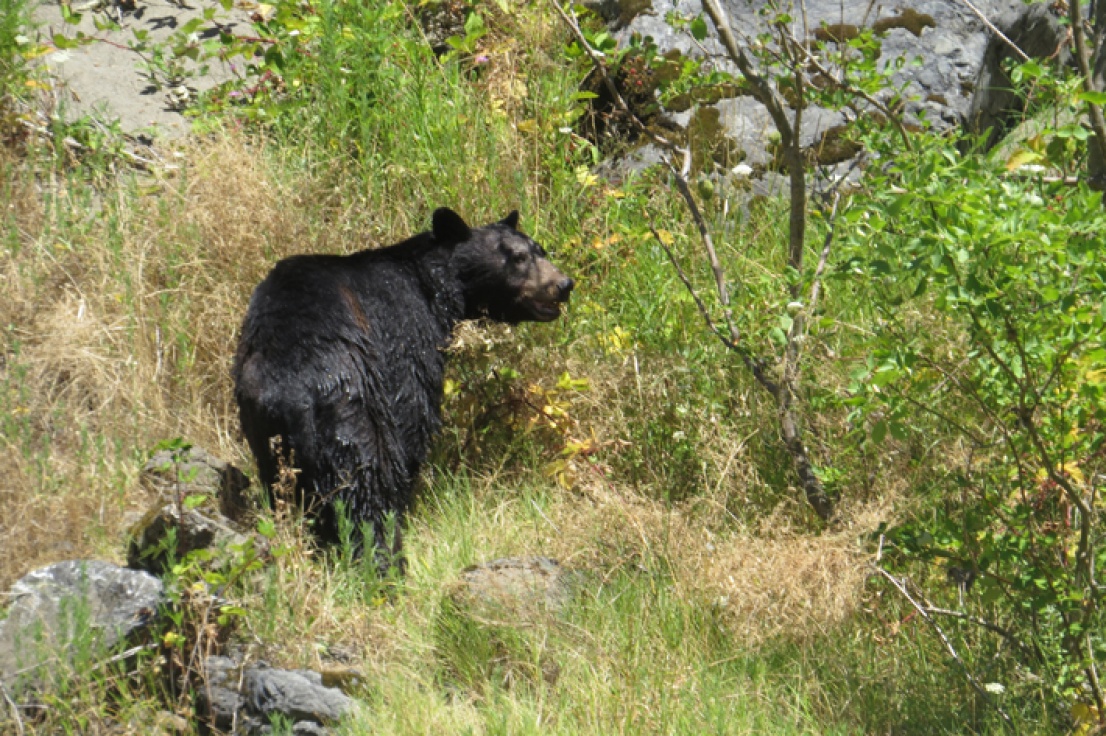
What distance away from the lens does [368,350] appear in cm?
479

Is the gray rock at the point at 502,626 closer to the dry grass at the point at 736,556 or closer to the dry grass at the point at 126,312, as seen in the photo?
the dry grass at the point at 736,556

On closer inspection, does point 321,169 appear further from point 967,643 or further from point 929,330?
point 967,643

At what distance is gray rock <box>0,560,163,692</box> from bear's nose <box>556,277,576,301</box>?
7.39 feet

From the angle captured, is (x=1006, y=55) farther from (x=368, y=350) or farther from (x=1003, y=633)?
(x=1003, y=633)

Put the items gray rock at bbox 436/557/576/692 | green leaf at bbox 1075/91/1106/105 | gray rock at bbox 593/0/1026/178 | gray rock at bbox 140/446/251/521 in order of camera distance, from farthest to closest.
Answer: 1. gray rock at bbox 593/0/1026/178
2. gray rock at bbox 140/446/251/521
3. gray rock at bbox 436/557/576/692
4. green leaf at bbox 1075/91/1106/105

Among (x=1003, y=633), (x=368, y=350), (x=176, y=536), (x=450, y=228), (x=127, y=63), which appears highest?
(x=127, y=63)

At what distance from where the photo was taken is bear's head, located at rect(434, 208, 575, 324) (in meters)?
5.46

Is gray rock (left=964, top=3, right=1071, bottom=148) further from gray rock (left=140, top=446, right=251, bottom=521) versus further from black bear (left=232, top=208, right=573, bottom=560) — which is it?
gray rock (left=140, top=446, right=251, bottom=521)

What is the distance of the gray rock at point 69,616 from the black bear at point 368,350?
73cm

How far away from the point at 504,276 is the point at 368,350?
0.92m

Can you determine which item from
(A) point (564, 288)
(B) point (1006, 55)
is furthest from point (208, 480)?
(B) point (1006, 55)

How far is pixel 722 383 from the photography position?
203 inches

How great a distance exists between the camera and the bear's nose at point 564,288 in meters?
5.46

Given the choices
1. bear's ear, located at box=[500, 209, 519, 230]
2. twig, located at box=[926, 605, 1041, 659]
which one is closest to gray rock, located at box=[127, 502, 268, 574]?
bear's ear, located at box=[500, 209, 519, 230]
